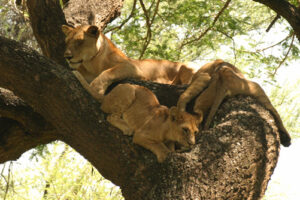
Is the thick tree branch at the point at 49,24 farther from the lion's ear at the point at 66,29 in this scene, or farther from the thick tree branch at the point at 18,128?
Answer: the thick tree branch at the point at 18,128

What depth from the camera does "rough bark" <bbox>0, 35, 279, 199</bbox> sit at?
350 centimetres

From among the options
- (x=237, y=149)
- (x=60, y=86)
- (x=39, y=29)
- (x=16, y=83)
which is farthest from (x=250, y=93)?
(x=39, y=29)

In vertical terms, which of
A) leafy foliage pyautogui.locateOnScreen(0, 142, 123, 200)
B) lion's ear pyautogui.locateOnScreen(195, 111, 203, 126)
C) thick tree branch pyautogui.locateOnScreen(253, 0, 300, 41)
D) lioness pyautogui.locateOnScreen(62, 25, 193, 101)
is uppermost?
thick tree branch pyautogui.locateOnScreen(253, 0, 300, 41)

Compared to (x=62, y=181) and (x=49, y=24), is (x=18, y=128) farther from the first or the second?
(x=62, y=181)

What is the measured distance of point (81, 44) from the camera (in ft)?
18.7

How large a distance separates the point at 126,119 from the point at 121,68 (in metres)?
0.97

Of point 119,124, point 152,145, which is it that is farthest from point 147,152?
point 119,124

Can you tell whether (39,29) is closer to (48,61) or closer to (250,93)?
(48,61)

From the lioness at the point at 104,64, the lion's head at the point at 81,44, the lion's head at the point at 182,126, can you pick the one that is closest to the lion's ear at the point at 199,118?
the lion's head at the point at 182,126

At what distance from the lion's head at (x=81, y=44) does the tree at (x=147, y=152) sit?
1229 mm

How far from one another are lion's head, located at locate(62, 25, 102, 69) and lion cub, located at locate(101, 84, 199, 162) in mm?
955

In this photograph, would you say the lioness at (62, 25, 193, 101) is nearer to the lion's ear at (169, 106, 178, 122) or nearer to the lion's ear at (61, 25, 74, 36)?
the lion's ear at (61, 25, 74, 36)

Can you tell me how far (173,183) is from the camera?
353 cm

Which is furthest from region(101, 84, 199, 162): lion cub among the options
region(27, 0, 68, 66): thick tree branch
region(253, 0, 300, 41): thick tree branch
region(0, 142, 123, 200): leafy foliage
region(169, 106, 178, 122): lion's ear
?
region(0, 142, 123, 200): leafy foliage
